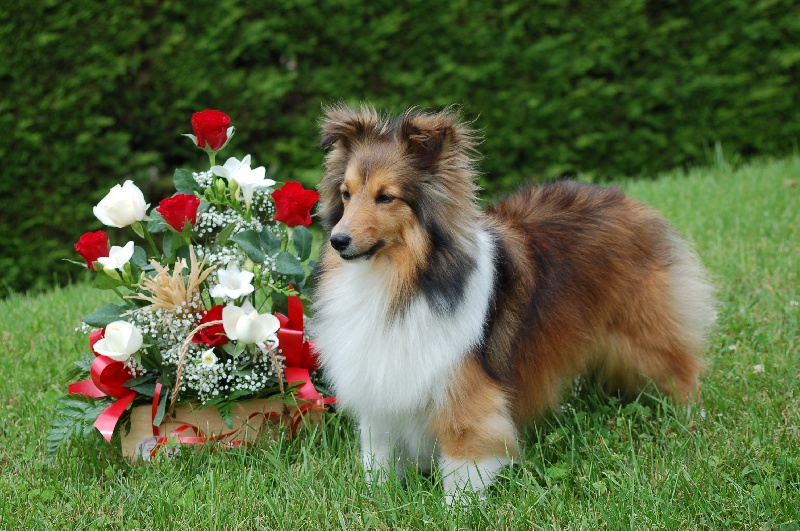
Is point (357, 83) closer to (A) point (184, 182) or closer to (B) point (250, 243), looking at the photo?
(A) point (184, 182)

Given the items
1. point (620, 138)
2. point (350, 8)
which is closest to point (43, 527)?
point (350, 8)

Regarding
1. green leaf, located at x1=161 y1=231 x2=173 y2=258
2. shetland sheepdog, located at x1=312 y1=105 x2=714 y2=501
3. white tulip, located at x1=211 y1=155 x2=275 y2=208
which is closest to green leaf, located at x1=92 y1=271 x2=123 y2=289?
green leaf, located at x1=161 y1=231 x2=173 y2=258

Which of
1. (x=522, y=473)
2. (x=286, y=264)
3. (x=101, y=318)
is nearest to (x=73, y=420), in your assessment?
(x=101, y=318)

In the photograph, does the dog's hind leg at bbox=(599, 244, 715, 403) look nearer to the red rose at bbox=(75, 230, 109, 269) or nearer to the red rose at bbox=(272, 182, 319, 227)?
the red rose at bbox=(272, 182, 319, 227)

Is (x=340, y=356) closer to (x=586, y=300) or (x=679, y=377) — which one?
(x=586, y=300)

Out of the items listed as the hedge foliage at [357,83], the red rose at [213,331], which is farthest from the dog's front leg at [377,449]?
the hedge foliage at [357,83]

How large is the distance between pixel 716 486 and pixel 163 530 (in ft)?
6.70

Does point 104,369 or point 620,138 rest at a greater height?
point 104,369

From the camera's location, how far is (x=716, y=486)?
312cm

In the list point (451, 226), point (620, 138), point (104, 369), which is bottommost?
point (620, 138)

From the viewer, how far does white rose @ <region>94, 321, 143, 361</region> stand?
3.41 meters

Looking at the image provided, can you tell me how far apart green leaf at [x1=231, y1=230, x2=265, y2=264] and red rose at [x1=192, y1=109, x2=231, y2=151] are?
41 centimetres

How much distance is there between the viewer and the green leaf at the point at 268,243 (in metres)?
3.83

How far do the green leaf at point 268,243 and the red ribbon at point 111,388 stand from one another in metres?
0.80
